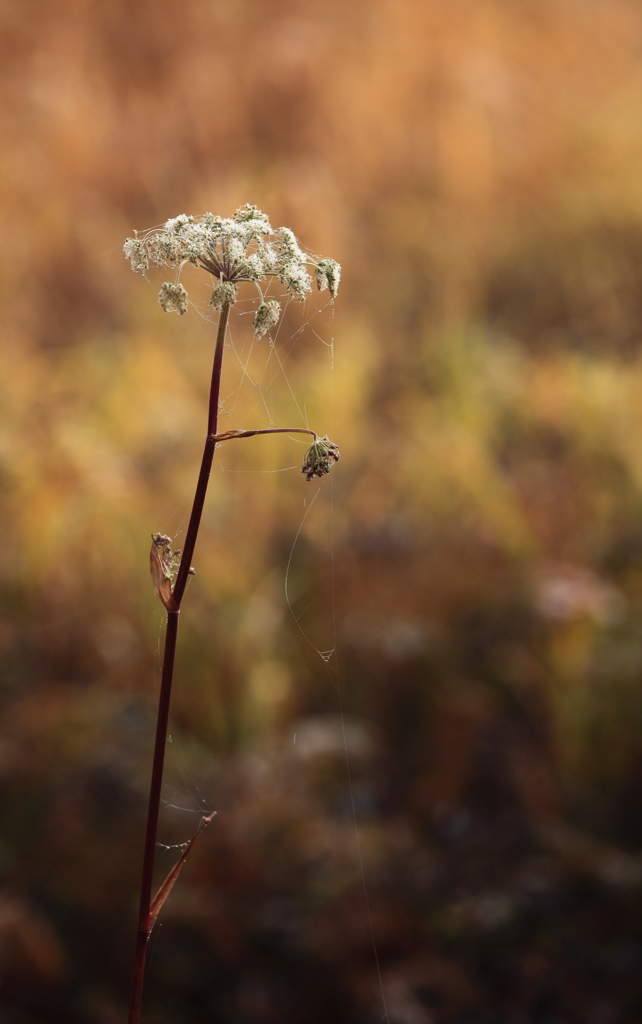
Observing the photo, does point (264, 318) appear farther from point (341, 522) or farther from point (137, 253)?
point (341, 522)

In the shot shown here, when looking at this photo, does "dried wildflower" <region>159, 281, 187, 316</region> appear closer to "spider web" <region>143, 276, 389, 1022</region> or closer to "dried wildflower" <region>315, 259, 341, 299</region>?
"dried wildflower" <region>315, 259, 341, 299</region>

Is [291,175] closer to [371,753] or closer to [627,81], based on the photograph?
[627,81]

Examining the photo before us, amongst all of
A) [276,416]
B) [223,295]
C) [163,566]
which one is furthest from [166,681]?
[276,416]

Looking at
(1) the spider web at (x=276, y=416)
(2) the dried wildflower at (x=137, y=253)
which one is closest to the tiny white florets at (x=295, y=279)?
(2) the dried wildflower at (x=137, y=253)

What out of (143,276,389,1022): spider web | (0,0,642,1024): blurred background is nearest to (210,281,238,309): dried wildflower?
(0,0,642,1024): blurred background

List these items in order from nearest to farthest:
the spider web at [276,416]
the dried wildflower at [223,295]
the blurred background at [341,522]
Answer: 1. the dried wildflower at [223,295]
2. the blurred background at [341,522]
3. the spider web at [276,416]

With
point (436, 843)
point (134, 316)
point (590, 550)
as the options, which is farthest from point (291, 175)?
point (436, 843)

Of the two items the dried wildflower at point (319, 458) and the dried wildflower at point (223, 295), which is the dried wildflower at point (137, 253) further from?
the dried wildflower at point (319, 458)
